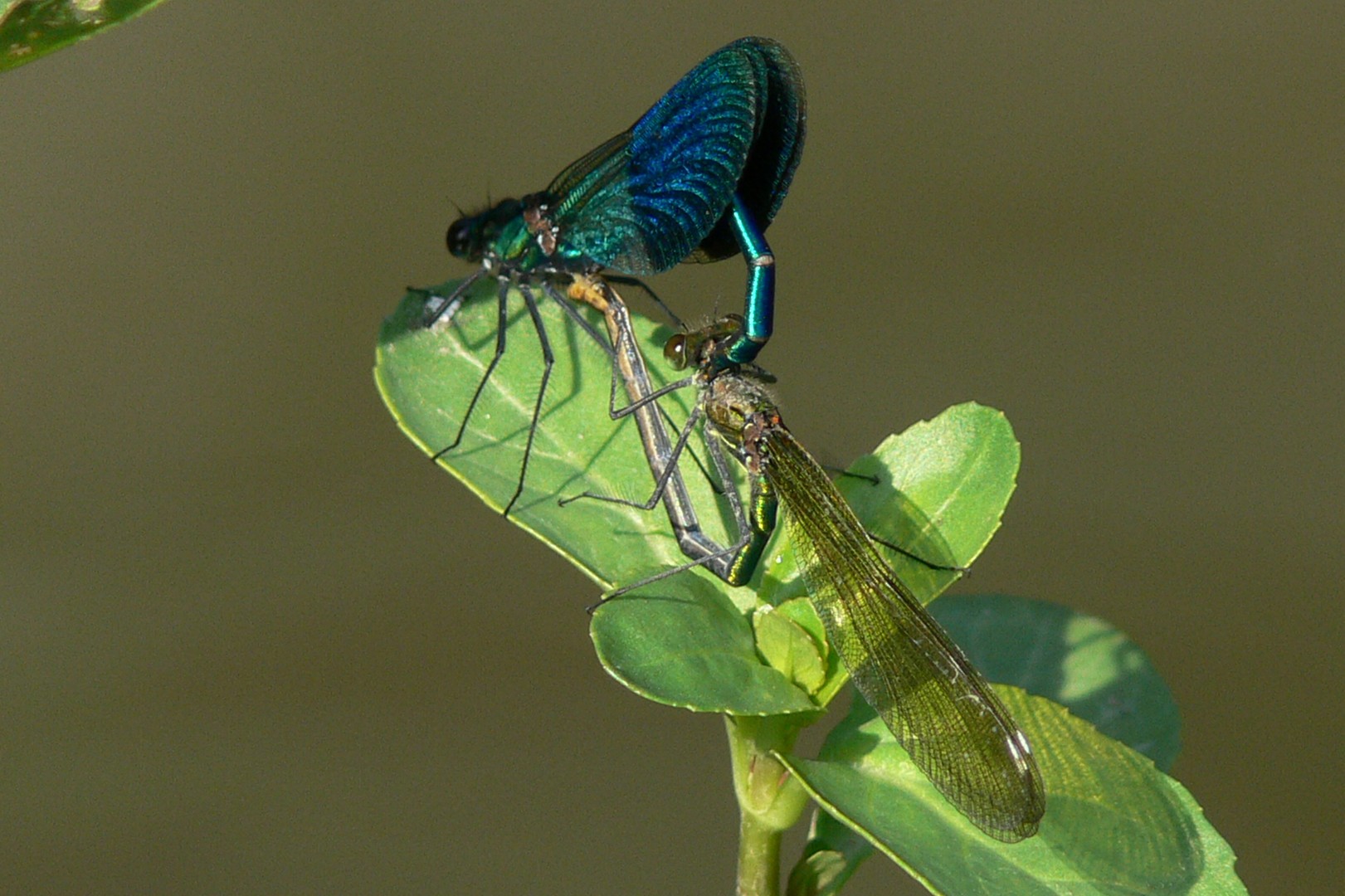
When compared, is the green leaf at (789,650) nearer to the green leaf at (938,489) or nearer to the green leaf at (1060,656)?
the green leaf at (938,489)

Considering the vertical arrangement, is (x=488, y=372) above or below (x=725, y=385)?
above

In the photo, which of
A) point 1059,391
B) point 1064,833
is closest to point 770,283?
point 1064,833

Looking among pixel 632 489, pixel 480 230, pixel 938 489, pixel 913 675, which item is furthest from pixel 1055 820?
pixel 480 230

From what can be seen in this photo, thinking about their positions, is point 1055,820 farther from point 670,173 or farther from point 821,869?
point 670,173

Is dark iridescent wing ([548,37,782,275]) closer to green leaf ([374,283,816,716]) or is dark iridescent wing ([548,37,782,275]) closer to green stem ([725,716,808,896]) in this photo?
green leaf ([374,283,816,716])

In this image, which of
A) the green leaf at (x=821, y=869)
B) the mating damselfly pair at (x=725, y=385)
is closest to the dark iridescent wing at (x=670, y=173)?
the mating damselfly pair at (x=725, y=385)

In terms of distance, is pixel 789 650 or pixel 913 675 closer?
pixel 789 650
